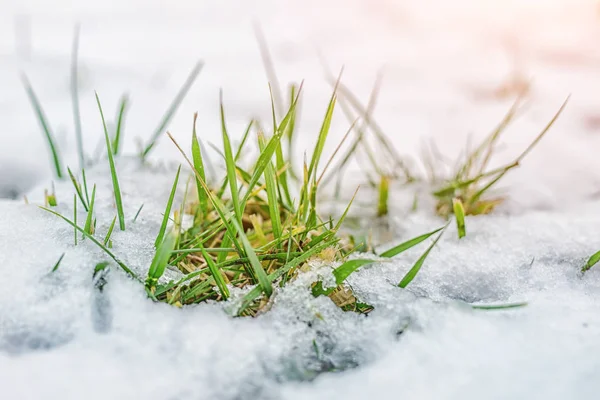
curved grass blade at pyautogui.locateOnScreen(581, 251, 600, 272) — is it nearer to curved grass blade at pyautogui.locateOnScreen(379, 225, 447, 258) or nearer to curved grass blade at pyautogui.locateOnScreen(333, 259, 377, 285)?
curved grass blade at pyautogui.locateOnScreen(379, 225, 447, 258)

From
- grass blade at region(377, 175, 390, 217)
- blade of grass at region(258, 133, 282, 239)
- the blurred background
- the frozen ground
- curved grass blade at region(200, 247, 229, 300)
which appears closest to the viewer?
the frozen ground

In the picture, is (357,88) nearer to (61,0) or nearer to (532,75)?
(532,75)

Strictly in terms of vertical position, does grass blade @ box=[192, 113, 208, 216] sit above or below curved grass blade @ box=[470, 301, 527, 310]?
above

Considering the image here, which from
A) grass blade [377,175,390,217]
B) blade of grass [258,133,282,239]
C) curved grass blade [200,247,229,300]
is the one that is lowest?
grass blade [377,175,390,217]

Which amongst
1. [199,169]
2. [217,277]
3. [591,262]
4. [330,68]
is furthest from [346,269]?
[330,68]

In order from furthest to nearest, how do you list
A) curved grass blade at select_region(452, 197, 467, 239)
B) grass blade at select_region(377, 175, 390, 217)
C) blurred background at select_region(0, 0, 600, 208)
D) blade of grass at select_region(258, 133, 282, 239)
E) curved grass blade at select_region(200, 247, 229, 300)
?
blurred background at select_region(0, 0, 600, 208) < grass blade at select_region(377, 175, 390, 217) < curved grass blade at select_region(452, 197, 467, 239) < blade of grass at select_region(258, 133, 282, 239) < curved grass blade at select_region(200, 247, 229, 300)

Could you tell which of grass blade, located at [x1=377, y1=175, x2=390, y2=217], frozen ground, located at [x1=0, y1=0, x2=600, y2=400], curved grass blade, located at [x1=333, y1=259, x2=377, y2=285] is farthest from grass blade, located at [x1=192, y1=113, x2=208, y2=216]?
grass blade, located at [x1=377, y1=175, x2=390, y2=217]

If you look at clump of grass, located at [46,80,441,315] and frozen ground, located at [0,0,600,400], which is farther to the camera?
clump of grass, located at [46,80,441,315]

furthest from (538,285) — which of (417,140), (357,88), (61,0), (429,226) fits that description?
(61,0)
